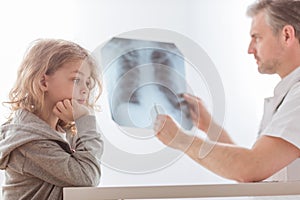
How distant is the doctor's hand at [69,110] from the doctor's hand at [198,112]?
206mm

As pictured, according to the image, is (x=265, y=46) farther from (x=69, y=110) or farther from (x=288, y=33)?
(x=69, y=110)

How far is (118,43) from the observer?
1.07m

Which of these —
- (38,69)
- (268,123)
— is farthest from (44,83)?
(268,123)

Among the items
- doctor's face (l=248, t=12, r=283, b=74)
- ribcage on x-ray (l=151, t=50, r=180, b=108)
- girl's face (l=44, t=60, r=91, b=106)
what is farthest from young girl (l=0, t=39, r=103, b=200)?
doctor's face (l=248, t=12, r=283, b=74)

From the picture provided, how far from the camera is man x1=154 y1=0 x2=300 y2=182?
104 cm

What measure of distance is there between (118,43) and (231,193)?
0.39 m

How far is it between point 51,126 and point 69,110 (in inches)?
2.2

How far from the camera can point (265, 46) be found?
1.19 meters

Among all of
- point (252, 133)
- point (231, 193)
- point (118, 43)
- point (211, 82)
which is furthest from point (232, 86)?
point (231, 193)

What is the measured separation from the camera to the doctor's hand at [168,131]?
1.00m

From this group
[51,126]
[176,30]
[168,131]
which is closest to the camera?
[168,131]

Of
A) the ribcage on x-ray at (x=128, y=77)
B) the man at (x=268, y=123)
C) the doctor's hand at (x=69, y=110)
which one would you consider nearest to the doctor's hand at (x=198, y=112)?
the man at (x=268, y=123)

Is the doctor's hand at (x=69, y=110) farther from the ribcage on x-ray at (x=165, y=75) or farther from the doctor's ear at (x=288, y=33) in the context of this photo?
the doctor's ear at (x=288, y=33)

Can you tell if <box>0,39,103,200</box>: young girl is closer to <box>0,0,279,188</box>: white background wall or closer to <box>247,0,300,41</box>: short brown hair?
<box>0,0,279,188</box>: white background wall
